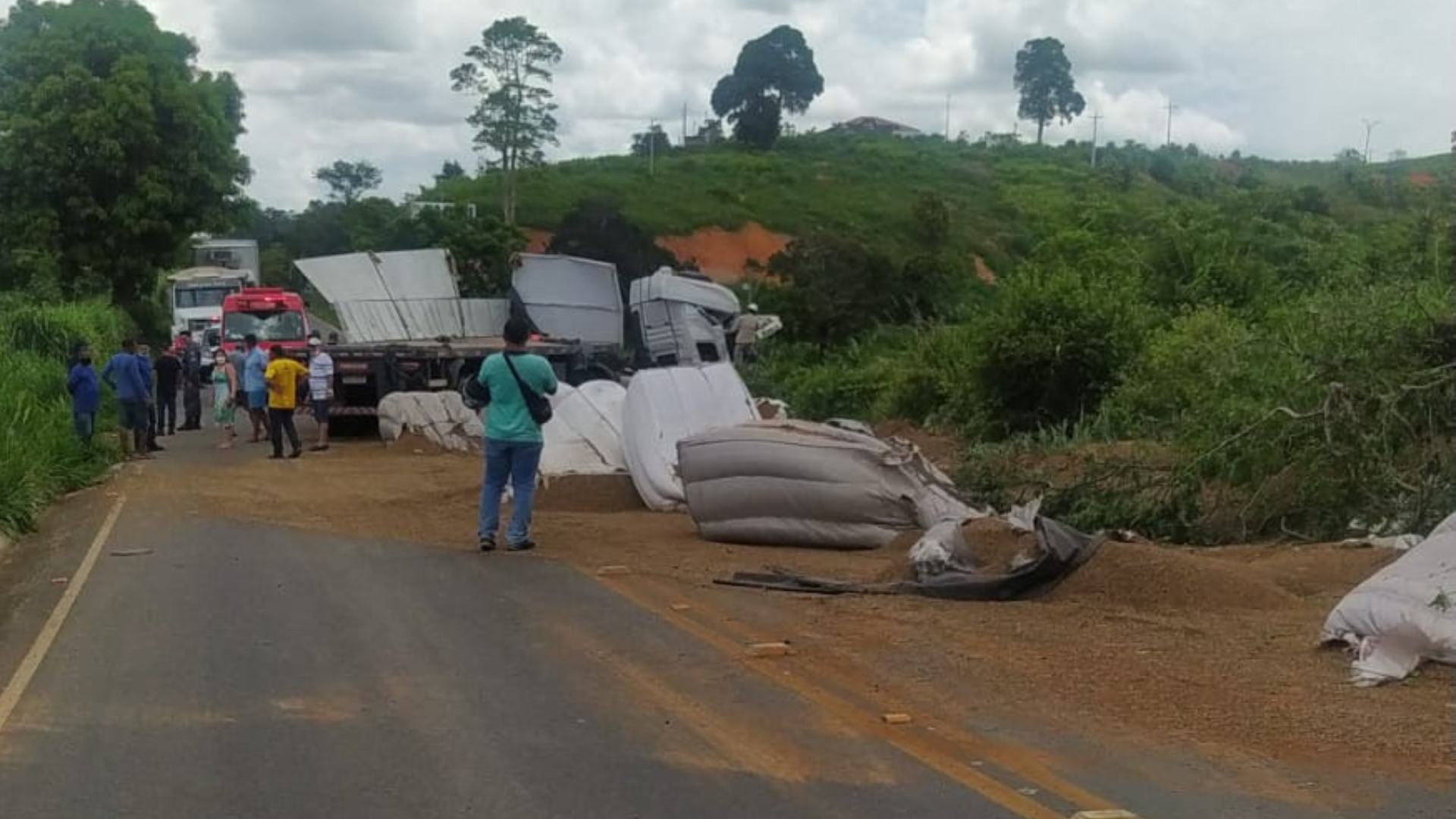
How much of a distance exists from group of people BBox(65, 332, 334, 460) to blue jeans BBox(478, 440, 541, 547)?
9.31m

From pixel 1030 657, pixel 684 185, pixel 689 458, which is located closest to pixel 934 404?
pixel 689 458

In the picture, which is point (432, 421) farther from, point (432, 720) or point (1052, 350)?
point (432, 720)

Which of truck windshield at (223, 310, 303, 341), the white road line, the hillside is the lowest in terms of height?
the white road line

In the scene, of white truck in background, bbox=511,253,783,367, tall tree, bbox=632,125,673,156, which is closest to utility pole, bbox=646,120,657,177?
tall tree, bbox=632,125,673,156

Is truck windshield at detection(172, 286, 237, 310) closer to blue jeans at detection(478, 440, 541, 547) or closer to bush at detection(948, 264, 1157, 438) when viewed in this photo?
bush at detection(948, 264, 1157, 438)

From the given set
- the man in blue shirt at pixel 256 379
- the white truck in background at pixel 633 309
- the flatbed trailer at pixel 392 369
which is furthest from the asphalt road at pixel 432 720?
the white truck in background at pixel 633 309

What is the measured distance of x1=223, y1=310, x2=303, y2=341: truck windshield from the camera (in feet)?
113

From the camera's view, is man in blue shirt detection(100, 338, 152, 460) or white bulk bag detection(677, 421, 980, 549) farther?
man in blue shirt detection(100, 338, 152, 460)

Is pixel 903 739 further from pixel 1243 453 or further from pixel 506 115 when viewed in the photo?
pixel 506 115

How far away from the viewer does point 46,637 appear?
31.1 feet

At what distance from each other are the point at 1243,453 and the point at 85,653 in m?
8.57

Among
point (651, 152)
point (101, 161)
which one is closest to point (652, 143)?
point (651, 152)

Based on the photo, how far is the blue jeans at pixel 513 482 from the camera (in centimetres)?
1277

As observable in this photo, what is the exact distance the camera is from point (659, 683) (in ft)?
26.3
